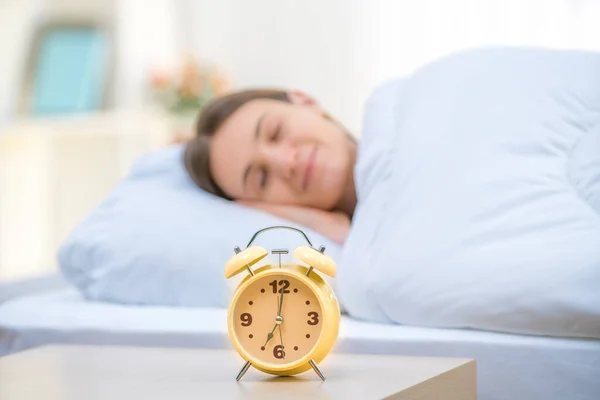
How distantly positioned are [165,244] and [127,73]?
77.3 inches

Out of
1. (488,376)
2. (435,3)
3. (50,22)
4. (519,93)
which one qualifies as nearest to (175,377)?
(488,376)

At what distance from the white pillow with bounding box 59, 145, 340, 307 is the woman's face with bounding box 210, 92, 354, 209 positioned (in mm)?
53

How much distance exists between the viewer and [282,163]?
170cm

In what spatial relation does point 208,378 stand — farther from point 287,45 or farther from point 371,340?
point 287,45

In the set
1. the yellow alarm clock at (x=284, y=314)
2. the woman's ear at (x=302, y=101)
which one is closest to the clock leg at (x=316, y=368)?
the yellow alarm clock at (x=284, y=314)

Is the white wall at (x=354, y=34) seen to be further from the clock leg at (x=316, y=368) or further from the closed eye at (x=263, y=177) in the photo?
the clock leg at (x=316, y=368)

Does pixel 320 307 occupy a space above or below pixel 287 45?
above

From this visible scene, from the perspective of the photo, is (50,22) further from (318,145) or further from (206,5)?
(318,145)

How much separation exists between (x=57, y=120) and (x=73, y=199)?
11.8 inches

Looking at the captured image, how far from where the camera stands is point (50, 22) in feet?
12.1

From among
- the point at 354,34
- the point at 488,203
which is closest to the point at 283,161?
the point at 488,203

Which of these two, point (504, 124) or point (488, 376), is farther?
point (504, 124)

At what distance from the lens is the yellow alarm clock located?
971 mm

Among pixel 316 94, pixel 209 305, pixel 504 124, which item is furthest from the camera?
pixel 316 94
